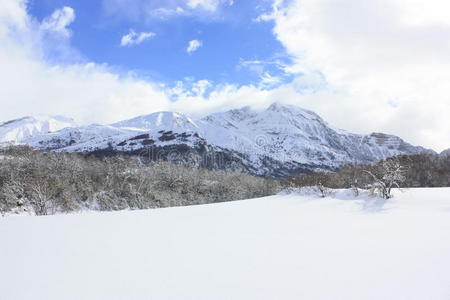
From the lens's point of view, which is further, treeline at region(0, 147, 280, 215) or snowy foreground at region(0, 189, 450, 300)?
treeline at region(0, 147, 280, 215)

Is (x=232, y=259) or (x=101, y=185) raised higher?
(x=101, y=185)

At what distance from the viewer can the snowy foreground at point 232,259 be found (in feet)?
16.9

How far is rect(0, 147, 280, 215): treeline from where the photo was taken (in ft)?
116

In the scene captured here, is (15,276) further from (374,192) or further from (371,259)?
(374,192)

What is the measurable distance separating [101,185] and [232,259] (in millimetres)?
43517

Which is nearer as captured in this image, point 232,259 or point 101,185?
point 232,259

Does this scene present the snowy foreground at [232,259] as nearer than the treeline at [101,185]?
Yes

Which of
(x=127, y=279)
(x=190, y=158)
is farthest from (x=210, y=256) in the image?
(x=190, y=158)

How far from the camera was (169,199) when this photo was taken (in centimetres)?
5019

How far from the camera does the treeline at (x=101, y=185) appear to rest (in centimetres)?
3522

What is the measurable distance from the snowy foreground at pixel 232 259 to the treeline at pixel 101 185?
2247 cm

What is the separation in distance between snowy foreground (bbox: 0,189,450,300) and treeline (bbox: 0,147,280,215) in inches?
885

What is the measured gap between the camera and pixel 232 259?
267 inches

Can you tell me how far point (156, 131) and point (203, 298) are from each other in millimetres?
173395
